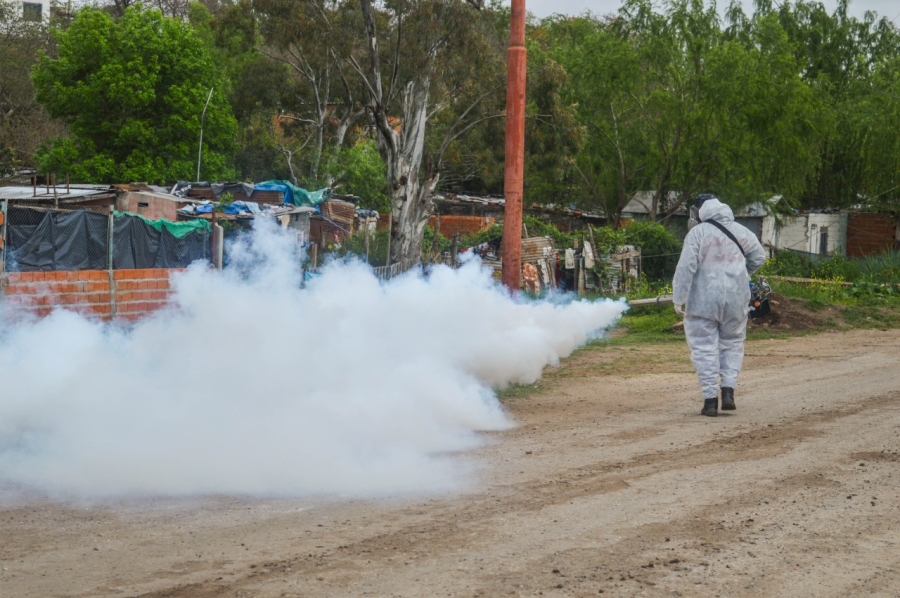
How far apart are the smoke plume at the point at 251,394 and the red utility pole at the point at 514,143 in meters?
3.77

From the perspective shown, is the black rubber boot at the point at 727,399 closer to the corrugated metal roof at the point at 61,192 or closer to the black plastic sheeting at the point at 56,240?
the black plastic sheeting at the point at 56,240

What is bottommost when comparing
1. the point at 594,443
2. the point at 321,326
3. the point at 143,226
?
the point at 594,443

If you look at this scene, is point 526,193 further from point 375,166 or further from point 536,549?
point 536,549

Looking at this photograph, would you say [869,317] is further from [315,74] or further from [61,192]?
[315,74]

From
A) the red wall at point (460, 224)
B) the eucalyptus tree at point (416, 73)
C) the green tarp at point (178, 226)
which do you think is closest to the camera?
the green tarp at point (178, 226)

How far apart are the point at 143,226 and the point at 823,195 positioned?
36049 mm

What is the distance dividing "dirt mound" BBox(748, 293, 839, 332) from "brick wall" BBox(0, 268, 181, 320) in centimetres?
1137

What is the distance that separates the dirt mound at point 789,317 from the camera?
19.9 metres

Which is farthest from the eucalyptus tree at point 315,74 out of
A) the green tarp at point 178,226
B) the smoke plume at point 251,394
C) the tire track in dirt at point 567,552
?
the tire track in dirt at point 567,552

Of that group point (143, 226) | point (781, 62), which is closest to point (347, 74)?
point (781, 62)

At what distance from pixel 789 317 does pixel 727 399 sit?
11.0 meters

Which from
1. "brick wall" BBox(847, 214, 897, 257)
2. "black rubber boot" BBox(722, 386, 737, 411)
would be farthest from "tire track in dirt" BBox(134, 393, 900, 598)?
"brick wall" BBox(847, 214, 897, 257)

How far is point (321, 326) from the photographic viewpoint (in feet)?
30.7

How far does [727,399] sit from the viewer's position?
9.99 metres
